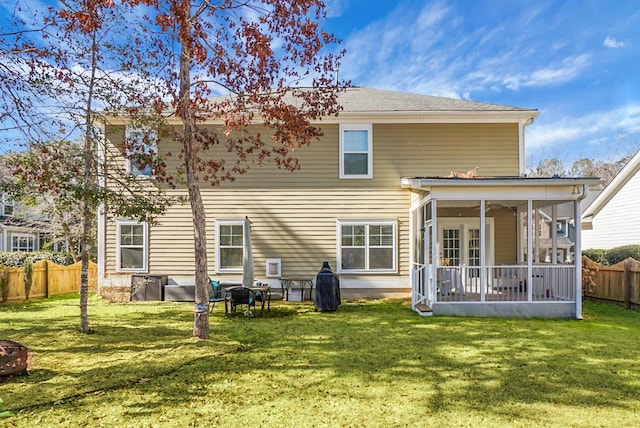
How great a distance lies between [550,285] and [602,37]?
2410 cm

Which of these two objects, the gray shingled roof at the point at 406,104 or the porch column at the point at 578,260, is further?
the gray shingled roof at the point at 406,104

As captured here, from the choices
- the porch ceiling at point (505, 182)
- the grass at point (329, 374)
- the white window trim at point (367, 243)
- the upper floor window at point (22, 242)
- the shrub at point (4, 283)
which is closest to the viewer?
the grass at point (329, 374)

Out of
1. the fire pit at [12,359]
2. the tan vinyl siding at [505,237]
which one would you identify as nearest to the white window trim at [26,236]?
the fire pit at [12,359]

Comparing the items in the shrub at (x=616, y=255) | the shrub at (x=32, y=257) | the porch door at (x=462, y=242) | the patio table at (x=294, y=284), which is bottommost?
the patio table at (x=294, y=284)

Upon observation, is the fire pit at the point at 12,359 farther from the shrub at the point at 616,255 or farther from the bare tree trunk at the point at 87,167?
the shrub at the point at 616,255

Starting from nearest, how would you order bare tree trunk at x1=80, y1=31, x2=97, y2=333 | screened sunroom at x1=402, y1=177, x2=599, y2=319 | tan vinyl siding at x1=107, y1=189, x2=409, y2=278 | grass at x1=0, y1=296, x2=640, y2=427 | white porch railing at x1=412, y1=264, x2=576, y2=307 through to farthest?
grass at x1=0, y1=296, x2=640, y2=427 → bare tree trunk at x1=80, y1=31, x2=97, y2=333 → screened sunroom at x1=402, y1=177, x2=599, y2=319 → white porch railing at x1=412, y1=264, x2=576, y2=307 → tan vinyl siding at x1=107, y1=189, x2=409, y2=278

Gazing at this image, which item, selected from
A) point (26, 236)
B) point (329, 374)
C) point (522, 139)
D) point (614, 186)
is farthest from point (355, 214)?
point (26, 236)

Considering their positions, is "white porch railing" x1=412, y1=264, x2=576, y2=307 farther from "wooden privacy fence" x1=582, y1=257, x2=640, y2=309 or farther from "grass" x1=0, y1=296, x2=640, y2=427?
"wooden privacy fence" x1=582, y1=257, x2=640, y2=309

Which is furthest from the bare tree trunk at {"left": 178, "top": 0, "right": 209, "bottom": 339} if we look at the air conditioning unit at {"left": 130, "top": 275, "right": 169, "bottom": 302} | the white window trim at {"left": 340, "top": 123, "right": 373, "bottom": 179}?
the white window trim at {"left": 340, "top": 123, "right": 373, "bottom": 179}

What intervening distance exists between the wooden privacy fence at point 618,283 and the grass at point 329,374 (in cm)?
191

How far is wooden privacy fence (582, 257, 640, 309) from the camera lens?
10.0 metres

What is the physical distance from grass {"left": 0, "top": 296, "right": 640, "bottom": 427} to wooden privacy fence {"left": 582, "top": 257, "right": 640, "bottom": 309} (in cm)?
191

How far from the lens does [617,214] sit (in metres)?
16.9

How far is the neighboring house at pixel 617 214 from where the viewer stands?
15758 millimetres
